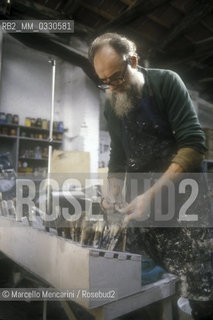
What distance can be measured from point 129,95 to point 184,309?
937 millimetres

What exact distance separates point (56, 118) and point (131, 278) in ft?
16.2

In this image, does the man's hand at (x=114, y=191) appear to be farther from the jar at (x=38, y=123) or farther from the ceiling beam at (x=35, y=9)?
the jar at (x=38, y=123)

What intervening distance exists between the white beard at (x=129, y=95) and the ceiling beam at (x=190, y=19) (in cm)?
310

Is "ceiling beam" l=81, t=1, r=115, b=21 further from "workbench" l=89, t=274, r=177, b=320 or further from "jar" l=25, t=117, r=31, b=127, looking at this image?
"workbench" l=89, t=274, r=177, b=320

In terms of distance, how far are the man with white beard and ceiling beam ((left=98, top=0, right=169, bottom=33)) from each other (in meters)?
2.78

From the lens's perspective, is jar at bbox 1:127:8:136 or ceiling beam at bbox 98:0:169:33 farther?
jar at bbox 1:127:8:136

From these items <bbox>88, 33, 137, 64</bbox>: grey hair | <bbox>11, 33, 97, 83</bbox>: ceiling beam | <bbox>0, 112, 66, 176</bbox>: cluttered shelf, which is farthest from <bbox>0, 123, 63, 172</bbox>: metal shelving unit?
<bbox>88, 33, 137, 64</bbox>: grey hair

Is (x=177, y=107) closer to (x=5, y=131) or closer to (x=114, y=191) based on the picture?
(x=114, y=191)

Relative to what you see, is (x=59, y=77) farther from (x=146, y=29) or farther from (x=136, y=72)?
(x=136, y=72)

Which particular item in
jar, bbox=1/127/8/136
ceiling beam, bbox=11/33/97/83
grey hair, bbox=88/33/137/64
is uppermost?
ceiling beam, bbox=11/33/97/83

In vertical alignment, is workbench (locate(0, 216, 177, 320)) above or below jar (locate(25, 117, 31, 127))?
below

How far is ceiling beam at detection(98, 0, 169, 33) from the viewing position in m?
3.42

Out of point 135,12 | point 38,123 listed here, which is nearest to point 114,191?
point 135,12

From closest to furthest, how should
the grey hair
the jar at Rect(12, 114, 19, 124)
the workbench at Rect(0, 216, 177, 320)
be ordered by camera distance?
1. the workbench at Rect(0, 216, 177, 320)
2. the grey hair
3. the jar at Rect(12, 114, 19, 124)
